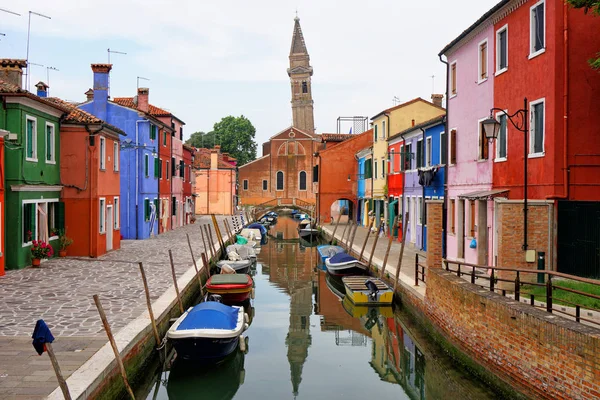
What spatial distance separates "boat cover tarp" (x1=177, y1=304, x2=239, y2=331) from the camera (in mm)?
11891

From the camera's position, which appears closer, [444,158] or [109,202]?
[444,158]

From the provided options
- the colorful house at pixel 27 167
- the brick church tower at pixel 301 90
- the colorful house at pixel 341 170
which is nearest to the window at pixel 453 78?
the colorful house at pixel 27 167

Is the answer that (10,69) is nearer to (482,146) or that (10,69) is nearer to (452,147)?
(452,147)

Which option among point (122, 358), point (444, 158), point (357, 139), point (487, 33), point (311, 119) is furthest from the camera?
point (311, 119)

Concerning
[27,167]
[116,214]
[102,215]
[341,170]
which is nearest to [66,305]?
[27,167]

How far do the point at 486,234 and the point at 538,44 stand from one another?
18.9 feet

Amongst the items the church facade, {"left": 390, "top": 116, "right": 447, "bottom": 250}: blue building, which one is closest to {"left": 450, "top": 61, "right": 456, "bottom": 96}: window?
{"left": 390, "top": 116, "right": 447, "bottom": 250}: blue building

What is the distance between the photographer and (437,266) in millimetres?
14891

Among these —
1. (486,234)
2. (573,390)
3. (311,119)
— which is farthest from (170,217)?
(311,119)

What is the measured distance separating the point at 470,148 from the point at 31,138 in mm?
13991

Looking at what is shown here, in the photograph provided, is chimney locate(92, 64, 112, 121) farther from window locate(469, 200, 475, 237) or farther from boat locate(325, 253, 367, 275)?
window locate(469, 200, 475, 237)

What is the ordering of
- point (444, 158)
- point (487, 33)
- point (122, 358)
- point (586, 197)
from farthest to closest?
1. point (444, 158)
2. point (487, 33)
3. point (586, 197)
4. point (122, 358)

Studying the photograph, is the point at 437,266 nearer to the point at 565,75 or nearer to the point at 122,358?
the point at 565,75

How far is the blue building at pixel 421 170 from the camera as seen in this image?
2338 cm
